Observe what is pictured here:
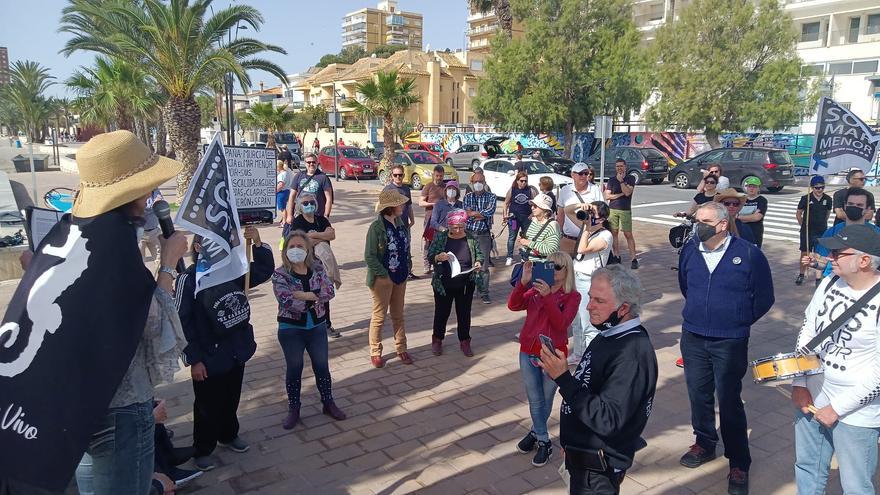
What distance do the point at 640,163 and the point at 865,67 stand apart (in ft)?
87.2

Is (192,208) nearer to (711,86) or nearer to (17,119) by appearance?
(711,86)

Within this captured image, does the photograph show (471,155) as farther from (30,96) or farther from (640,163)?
(30,96)

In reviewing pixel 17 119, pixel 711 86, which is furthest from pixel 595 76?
pixel 17 119

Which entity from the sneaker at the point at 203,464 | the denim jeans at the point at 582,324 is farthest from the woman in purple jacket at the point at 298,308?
the denim jeans at the point at 582,324

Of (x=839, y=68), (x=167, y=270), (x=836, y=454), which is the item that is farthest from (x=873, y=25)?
(x=167, y=270)

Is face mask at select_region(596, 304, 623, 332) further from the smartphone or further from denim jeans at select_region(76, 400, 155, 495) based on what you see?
denim jeans at select_region(76, 400, 155, 495)

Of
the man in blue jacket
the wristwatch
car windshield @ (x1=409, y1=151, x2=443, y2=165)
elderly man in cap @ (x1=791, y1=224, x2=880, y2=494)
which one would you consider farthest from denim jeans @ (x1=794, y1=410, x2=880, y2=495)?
car windshield @ (x1=409, y1=151, x2=443, y2=165)

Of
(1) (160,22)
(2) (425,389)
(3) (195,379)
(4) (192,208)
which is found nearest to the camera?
(4) (192,208)

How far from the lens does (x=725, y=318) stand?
13.2ft

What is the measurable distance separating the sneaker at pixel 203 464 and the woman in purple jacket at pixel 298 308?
0.71 m

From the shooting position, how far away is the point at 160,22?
14.9 m

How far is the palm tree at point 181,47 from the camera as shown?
14.8 metres

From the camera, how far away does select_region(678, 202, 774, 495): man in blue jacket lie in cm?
403

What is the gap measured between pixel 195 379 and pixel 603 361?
2.89 metres
